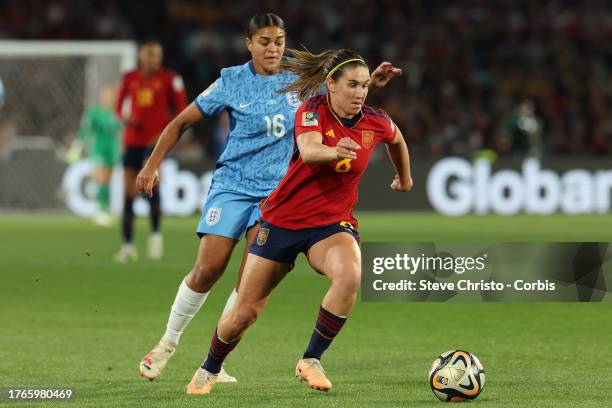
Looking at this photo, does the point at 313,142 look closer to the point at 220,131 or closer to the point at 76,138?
the point at 76,138

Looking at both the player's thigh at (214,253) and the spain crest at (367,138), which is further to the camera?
the player's thigh at (214,253)

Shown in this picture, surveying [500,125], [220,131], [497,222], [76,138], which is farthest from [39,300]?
[500,125]

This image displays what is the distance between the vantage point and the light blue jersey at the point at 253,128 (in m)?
7.03

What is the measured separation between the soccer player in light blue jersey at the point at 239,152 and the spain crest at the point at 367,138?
80cm

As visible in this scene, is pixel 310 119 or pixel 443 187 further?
pixel 443 187

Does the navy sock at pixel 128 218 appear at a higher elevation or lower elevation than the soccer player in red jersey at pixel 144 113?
lower

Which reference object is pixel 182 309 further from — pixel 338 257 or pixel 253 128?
pixel 338 257

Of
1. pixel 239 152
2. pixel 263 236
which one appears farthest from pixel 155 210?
pixel 263 236

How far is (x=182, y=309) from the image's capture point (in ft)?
23.0

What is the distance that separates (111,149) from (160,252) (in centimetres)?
526

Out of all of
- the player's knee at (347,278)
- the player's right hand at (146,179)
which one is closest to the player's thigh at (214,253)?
the player's right hand at (146,179)

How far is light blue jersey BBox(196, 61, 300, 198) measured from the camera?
277 inches

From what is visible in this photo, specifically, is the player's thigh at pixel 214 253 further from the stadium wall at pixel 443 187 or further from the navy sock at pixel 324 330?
the stadium wall at pixel 443 187

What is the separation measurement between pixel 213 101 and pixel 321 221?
1117mm
